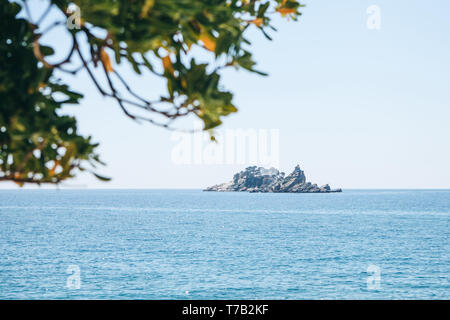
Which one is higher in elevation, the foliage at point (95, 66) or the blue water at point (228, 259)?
the foliage at point (95, 66)

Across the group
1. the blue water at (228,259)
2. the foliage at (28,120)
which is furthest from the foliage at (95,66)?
the blue water at (228,259)

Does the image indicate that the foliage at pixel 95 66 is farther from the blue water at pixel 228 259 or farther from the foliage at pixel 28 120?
the blue water at pixel 228 259

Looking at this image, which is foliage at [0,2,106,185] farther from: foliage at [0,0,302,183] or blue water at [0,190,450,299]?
blue water at [0,190,450,299]

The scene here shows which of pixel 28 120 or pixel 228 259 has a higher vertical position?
pixel 28 120

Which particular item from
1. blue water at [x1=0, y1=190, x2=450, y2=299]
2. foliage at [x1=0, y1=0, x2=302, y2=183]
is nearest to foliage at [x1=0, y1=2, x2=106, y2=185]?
foliage at [x1=0, y1=0, x2=302, y2=183]

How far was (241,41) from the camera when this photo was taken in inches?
103

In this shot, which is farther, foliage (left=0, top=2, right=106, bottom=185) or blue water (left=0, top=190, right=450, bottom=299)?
→ blue water (left=0, top=190, right=450, bottom=299)

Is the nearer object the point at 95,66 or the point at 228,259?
the point at 95,66

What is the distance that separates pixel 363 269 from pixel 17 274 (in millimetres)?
46589

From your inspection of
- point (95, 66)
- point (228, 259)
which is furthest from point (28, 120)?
point (228, 259)

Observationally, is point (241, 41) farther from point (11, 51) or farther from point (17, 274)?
point (17, 274)

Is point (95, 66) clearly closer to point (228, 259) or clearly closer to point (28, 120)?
point (28, 120)

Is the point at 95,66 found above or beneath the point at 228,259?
above
